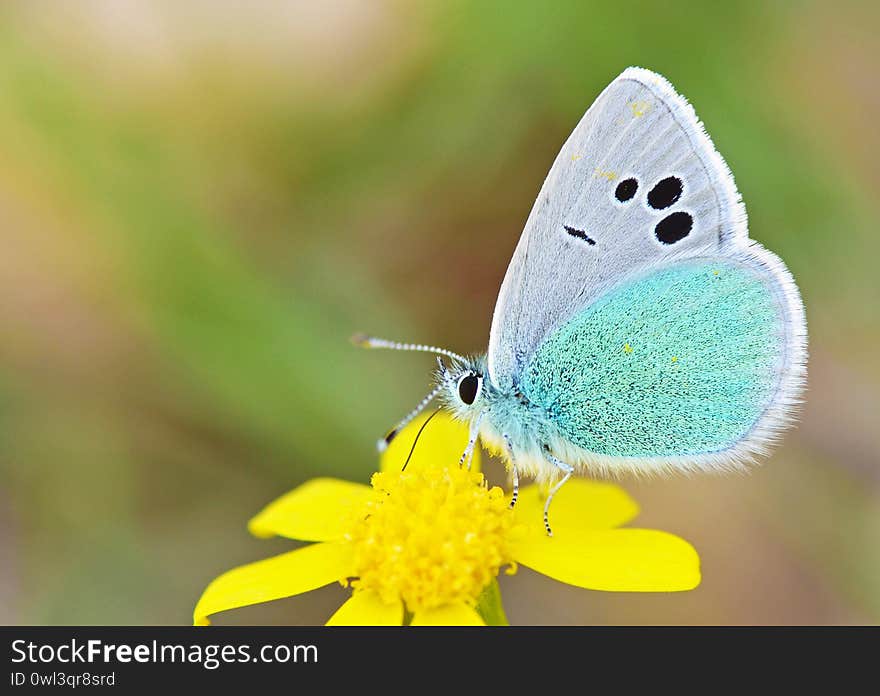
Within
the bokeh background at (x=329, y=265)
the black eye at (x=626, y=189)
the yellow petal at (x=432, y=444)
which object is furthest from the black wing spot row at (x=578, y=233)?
the bokeh background at (x=329, y=265)

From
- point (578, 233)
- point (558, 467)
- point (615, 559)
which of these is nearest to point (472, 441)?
point (558, 467)

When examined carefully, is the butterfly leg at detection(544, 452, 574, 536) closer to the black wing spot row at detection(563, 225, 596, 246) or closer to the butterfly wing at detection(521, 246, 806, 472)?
the butterfly wing at detection(521, 246, 806, 472)

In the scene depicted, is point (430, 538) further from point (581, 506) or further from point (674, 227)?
point (674, 227)

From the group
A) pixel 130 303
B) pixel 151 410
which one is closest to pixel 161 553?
pixel 151 410

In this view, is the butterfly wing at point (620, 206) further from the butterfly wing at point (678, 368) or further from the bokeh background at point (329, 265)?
the bokeh background at point (329, 265)

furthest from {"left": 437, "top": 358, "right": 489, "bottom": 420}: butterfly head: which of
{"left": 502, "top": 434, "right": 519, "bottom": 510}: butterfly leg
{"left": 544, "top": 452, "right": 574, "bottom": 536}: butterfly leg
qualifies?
{"left": 544, "top": 452, "right": 574, "bottom": 536}: butterfly leg
